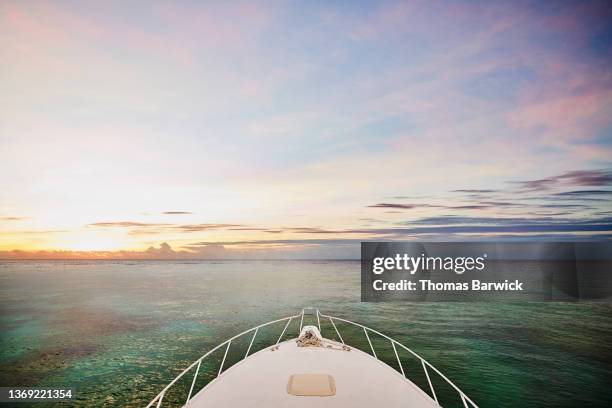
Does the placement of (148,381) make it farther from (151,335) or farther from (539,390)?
(539,390)

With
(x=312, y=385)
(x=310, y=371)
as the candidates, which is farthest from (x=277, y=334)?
(x=312, y=385)

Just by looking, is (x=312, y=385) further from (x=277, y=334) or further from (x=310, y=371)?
(x=277, y=334)

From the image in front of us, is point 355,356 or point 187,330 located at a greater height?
point 355,356

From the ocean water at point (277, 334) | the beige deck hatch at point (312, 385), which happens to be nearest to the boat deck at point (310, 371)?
the beige deck hatch at point (312, 385)

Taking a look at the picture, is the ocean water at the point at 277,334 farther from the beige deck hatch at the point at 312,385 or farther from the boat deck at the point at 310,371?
the beige deck hatch at the point at 312,385

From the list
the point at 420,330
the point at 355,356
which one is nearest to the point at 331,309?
the point at 420,330
